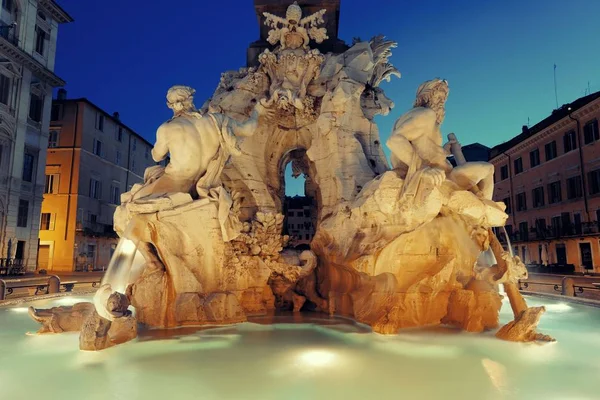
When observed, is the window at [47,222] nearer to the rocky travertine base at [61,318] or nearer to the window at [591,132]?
the rocky travertine base at [61,318]

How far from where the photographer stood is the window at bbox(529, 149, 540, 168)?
27.6 m

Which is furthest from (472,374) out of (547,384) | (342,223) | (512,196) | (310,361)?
(512,196)

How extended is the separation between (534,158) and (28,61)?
3016cm

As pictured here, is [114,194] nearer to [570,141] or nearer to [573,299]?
[570,141]

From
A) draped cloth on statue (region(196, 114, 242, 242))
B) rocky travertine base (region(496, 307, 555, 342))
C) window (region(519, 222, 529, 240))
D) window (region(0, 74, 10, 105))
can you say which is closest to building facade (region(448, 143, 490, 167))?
window (region(519, 222, 529, 240))

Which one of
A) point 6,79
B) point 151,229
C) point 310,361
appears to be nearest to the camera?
point 310,361

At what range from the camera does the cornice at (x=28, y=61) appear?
69.5ft

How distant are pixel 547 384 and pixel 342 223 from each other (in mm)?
3787

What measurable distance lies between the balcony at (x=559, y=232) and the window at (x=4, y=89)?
30.2 metres

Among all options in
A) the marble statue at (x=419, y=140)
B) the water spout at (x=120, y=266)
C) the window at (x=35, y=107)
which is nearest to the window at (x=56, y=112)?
the window at (x=35, y=107)

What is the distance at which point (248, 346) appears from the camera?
5.02 m

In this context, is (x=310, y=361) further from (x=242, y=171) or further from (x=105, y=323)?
(x=242, y=171)

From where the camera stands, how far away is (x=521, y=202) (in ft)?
97.8

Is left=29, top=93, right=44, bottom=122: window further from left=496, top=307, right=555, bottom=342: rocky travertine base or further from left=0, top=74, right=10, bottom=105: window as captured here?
left=496, top=307, right=555, bottom=342: rocky travertine base
